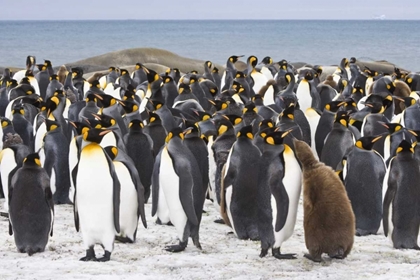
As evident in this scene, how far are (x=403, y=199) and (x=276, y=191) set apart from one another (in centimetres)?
115

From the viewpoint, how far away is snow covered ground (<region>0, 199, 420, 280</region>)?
5168 millimetres

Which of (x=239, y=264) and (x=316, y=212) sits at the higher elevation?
(x=316, y=212)

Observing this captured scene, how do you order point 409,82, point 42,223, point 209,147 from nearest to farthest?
point 42,223 → point 209,147 → point 409,82

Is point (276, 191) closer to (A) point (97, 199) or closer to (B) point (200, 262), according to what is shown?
(B) point (200, 262)

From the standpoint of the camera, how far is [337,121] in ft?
26.6

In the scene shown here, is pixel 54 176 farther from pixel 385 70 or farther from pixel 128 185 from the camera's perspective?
pixel 385 70

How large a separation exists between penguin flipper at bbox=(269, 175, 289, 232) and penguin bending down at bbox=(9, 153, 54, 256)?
5.59ft

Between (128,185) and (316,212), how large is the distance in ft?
5.12

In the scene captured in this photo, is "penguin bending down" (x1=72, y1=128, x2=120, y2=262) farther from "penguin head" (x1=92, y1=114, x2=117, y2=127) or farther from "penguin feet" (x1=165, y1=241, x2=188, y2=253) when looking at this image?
"penguin head" (x1=92, y1=114, x2=117, y2=127)

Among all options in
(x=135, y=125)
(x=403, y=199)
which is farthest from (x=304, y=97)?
(x=403, y=199)

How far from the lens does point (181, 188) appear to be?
5.91 metres

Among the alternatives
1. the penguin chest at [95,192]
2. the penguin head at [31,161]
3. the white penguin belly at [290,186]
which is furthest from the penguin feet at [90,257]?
the white penguin belly at [290,186]

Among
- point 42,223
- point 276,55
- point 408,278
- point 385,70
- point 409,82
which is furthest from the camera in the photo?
point 276,55

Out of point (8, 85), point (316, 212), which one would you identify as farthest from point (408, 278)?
point (8, 85)
